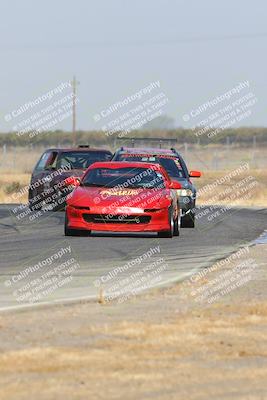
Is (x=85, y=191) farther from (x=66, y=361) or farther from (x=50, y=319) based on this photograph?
(x=66, y=361)

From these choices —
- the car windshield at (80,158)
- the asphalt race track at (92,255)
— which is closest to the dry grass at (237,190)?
the car windshield at (80,158)

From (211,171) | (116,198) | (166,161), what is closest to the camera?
(116,198)

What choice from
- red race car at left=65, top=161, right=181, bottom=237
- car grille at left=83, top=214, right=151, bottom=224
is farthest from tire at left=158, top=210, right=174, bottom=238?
car grille at left=83, top=214, right=151, bottom=224

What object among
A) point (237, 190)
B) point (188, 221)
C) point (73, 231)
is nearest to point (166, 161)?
point (188, 221)

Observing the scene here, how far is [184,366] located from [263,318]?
2.78m

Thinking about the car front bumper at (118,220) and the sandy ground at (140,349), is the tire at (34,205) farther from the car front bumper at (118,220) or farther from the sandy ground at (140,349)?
the sandy ground at (140,349)

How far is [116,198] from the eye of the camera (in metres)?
22.9

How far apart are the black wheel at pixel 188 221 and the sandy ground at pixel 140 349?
1326 cm

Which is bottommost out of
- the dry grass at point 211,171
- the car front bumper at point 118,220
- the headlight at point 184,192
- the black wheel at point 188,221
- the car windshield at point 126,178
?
the dry grass at point 211,171

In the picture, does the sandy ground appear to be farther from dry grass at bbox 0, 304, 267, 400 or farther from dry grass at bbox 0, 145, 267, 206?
dry grass at bbox 0, 145, 267, 206

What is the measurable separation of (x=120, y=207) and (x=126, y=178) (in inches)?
59.6

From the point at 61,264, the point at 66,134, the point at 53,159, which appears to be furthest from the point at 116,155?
the point at 66,134

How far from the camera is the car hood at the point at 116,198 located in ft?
74.7

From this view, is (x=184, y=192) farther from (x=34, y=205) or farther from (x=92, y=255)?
(x=92, y=255)
